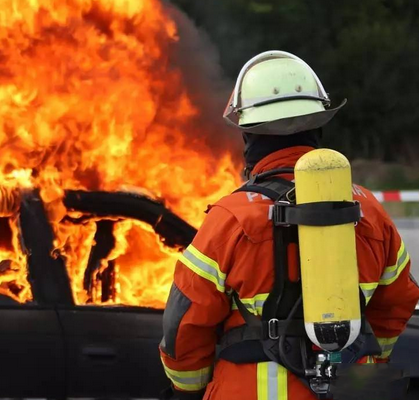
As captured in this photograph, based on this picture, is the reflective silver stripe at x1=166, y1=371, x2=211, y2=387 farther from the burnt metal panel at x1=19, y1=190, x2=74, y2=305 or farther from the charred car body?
the burnt metal panel at x1=19, y1=190, x2=74, y2=305

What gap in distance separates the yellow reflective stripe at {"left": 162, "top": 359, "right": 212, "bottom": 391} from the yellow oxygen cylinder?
40 centimetres

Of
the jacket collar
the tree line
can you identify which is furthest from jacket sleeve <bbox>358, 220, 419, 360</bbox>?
the tree line

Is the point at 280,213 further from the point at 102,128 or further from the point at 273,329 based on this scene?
the point at 102,128

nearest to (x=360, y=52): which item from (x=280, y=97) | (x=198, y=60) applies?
(x=198, y=60)

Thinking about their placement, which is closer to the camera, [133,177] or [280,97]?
[280,97]

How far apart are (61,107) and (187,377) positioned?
2374 millimetres

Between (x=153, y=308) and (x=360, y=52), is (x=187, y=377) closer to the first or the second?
(x=153, y=308)

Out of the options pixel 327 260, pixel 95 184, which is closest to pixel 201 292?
pixel 327 260

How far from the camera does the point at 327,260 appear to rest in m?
2.32

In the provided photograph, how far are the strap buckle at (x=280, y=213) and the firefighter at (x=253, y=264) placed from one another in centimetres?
2

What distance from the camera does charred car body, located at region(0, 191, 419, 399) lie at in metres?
4.19

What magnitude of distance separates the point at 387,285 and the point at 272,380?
0.47 meters

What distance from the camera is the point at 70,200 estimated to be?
439cm

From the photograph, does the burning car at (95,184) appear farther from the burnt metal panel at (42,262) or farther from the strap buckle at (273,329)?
the strap buckle at (273,329)
